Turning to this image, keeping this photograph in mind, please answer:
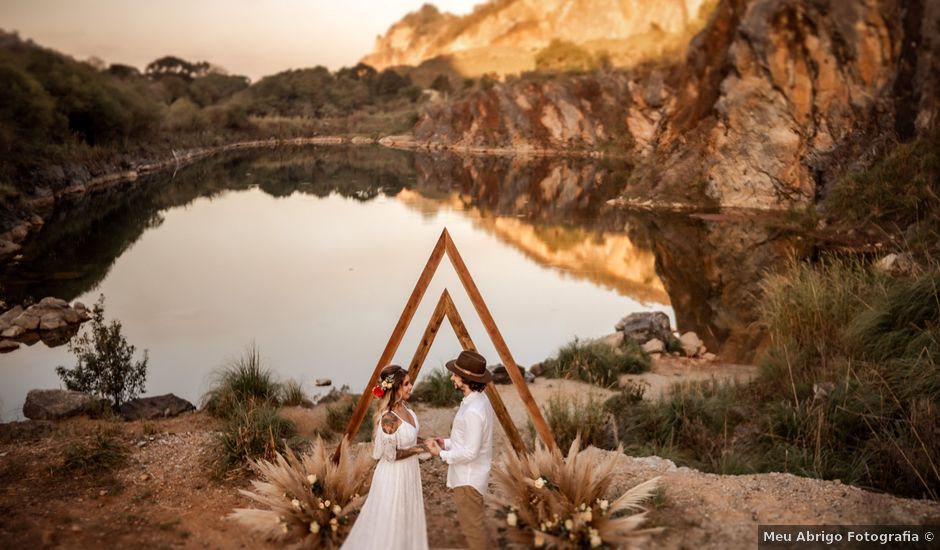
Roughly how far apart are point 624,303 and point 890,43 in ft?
55.0

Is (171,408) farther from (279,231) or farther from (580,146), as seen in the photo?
(580,146)

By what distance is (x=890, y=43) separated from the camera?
2556 centimetres

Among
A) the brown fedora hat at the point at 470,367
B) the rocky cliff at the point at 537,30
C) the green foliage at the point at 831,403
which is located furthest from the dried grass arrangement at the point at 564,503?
the rocky cliff at the point at 537,30

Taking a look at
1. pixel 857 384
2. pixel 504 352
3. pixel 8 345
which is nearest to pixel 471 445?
pixel 504 352

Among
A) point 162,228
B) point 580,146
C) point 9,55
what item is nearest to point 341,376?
point 162,228

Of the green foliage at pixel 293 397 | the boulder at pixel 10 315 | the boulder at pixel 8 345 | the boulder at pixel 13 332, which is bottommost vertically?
the green foliage at pixel 293 397

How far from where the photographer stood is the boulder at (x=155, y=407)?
9242mm

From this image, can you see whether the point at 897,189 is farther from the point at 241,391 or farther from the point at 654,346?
the point at 241,391

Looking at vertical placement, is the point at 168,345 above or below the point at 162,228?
below

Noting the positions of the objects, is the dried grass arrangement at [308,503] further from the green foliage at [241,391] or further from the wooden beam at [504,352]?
the green foliage at [241,391]

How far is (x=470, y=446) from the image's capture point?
4395 mm

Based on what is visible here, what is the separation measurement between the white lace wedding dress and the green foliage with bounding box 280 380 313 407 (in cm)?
547

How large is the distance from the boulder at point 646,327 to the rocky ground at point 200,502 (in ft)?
21.6

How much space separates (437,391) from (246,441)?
3801 mm
